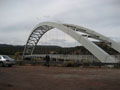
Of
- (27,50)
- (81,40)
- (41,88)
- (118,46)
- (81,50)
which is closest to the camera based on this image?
(41,88)

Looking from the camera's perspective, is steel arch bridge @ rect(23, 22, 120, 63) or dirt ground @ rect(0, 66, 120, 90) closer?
dirt ground @ rect(0, 66, 120, 90)

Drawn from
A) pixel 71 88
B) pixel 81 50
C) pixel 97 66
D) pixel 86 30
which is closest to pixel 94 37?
pixel 86 30

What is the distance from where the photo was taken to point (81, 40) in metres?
33.2

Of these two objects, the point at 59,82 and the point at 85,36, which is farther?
the point at 85,36

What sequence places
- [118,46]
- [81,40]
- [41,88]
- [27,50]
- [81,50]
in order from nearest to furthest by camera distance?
[41,88], [81,40], [118,46], [81,50], [27,50]

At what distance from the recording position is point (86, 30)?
41.7 metres

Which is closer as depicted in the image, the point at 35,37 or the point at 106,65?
the point at 106,65

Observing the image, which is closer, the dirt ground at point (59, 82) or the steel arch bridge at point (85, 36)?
the dirt ground at point (59, 82)

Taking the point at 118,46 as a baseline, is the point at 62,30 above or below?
above

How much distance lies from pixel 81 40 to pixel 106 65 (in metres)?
7.52

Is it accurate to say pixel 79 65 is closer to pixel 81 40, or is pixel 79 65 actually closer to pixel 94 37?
pixel 81 40

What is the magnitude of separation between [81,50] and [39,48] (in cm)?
1630

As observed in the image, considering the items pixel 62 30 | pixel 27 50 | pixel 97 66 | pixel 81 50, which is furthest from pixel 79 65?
pixel 27 50

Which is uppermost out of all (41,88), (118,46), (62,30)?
(62,30)
